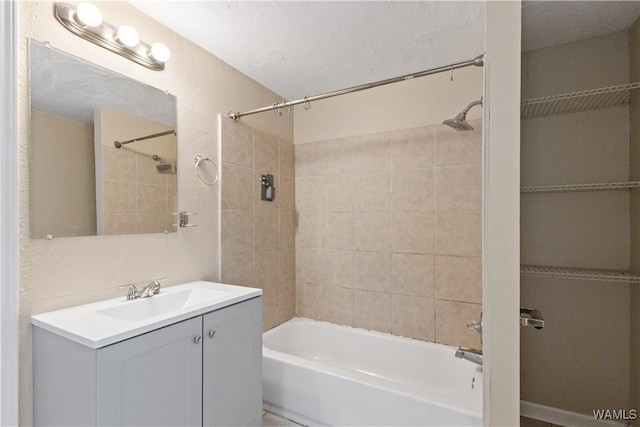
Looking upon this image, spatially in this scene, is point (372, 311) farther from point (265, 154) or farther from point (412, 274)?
point (265, 154)

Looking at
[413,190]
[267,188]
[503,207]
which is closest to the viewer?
[503,207]

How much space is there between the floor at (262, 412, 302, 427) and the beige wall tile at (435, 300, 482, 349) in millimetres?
1131

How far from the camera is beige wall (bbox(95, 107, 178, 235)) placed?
4.40 feet

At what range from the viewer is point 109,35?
135cm

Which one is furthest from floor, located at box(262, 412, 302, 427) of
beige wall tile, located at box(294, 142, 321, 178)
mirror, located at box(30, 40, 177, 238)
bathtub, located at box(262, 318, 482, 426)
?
beige wall tile, located at box(294, 142, 321, 178)

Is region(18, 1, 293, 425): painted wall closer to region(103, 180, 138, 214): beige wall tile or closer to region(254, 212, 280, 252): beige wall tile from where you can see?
region(103, 180, 138, 214): beige wall tile

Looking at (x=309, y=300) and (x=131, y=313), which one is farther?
(x=309, y=300)

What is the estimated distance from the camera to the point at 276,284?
95.7 inches

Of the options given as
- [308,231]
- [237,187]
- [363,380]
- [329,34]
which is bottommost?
[363,380]

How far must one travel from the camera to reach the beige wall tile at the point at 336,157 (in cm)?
246

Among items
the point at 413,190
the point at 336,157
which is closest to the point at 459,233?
the point at 413,190

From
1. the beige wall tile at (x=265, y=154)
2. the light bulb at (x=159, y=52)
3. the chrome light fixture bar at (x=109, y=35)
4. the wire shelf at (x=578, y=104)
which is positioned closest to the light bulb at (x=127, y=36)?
the chrome light fixture bar at (x=109, y=35)

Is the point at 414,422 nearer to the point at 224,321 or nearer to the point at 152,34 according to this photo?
the point at 224,321

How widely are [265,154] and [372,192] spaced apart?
0.89 meters
